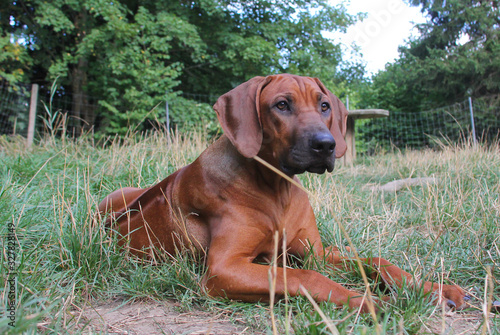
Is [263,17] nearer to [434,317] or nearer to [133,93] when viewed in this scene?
[133,93]

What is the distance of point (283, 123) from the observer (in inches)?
80.7

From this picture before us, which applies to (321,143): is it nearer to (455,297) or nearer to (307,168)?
(307,168)

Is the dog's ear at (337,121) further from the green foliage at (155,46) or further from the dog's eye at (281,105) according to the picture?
the green foliage at (155,46)

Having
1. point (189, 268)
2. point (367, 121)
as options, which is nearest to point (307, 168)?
point (189, 268)

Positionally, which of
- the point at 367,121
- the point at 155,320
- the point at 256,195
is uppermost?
the point at 367,121

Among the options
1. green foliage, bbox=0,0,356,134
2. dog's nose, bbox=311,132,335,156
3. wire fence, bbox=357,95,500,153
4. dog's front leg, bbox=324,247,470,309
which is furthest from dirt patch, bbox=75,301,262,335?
wire fence, bbox=357,95,500,153

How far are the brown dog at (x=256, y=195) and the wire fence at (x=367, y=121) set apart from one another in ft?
21.4

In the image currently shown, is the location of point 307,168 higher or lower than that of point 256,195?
higher

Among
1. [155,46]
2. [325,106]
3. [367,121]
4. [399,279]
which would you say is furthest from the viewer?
[367,121]

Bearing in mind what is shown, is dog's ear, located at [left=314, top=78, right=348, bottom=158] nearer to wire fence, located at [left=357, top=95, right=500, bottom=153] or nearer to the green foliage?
the green foliage

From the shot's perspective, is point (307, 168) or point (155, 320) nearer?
point (155, 320)

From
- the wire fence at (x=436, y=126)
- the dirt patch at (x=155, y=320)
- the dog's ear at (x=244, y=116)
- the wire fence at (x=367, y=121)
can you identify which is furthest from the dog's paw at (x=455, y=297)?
the wire fence at (x=436, y=126)

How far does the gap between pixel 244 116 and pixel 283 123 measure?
0.22 meters

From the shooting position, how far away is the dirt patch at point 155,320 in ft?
4.97
